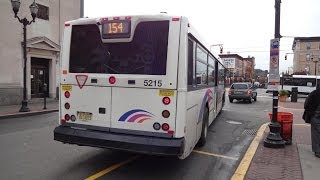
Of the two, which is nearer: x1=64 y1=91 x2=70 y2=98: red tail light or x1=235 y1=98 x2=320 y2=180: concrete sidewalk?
x1=235 y1=98 x2=320 y2=180: concrete sidewalk

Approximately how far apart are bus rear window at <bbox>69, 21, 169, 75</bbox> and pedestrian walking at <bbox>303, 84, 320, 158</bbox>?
4431 millimetres

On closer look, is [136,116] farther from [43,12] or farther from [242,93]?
[242,93]

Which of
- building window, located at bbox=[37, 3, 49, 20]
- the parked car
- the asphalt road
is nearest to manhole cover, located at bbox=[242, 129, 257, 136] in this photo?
the asphalt road

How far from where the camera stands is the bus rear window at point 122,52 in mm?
6332

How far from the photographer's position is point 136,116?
642 centimetres

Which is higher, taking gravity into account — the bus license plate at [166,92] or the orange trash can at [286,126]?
the bus license plate at [166,92]

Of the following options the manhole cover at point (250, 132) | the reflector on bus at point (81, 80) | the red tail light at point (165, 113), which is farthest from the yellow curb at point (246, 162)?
the reflector on bus at point (81, 80)

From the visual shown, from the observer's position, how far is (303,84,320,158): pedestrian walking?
838cm

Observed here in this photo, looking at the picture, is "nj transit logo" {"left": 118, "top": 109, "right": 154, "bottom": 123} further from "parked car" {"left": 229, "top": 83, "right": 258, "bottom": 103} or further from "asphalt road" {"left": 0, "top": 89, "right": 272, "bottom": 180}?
"parked car" {"left": 229, "top": 83, "right": 258, "bottom": 103}

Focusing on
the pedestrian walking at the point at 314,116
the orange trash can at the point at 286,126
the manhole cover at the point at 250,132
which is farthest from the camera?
the manhole cover at the point at 250,132

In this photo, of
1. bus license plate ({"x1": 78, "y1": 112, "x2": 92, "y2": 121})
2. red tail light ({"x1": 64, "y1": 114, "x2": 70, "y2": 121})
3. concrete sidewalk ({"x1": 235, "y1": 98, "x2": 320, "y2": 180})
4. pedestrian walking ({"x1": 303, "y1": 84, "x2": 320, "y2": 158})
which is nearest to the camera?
concrete sidewalk ({"x1": 235, "y1": 98, "x2": 320, "y2": 180})

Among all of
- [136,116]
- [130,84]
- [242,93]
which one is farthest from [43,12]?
[136,116]

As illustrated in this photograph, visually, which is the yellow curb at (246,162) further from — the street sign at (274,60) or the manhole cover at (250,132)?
the street sign at (274,60)

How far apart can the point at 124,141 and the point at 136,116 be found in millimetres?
499
